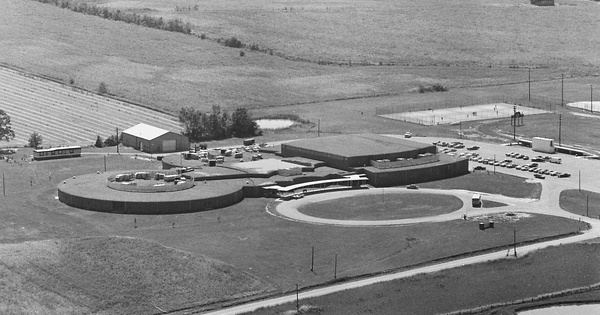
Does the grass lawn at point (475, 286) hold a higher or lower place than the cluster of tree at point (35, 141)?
lower

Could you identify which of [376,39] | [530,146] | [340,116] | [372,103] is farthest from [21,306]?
[376,39]

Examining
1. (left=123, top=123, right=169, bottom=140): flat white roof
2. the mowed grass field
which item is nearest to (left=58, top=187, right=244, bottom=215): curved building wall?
the mowed grass field

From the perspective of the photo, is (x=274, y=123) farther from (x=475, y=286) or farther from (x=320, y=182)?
(x=475, y=286)

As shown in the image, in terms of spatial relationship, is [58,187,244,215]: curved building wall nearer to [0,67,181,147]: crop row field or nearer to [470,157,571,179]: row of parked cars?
[470,157,571,179]: row of parked cars

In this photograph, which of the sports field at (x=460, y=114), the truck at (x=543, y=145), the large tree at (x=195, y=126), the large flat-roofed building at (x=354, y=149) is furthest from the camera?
the sports field at (x=460, y=114)

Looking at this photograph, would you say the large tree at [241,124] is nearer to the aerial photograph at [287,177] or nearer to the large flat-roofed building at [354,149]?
the aerial photograph at [287,177]

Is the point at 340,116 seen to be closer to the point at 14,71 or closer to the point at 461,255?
the point at 14,71

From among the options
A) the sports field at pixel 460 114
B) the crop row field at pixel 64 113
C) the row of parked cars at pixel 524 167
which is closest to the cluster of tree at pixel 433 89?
the sports field at pixel 460 114
